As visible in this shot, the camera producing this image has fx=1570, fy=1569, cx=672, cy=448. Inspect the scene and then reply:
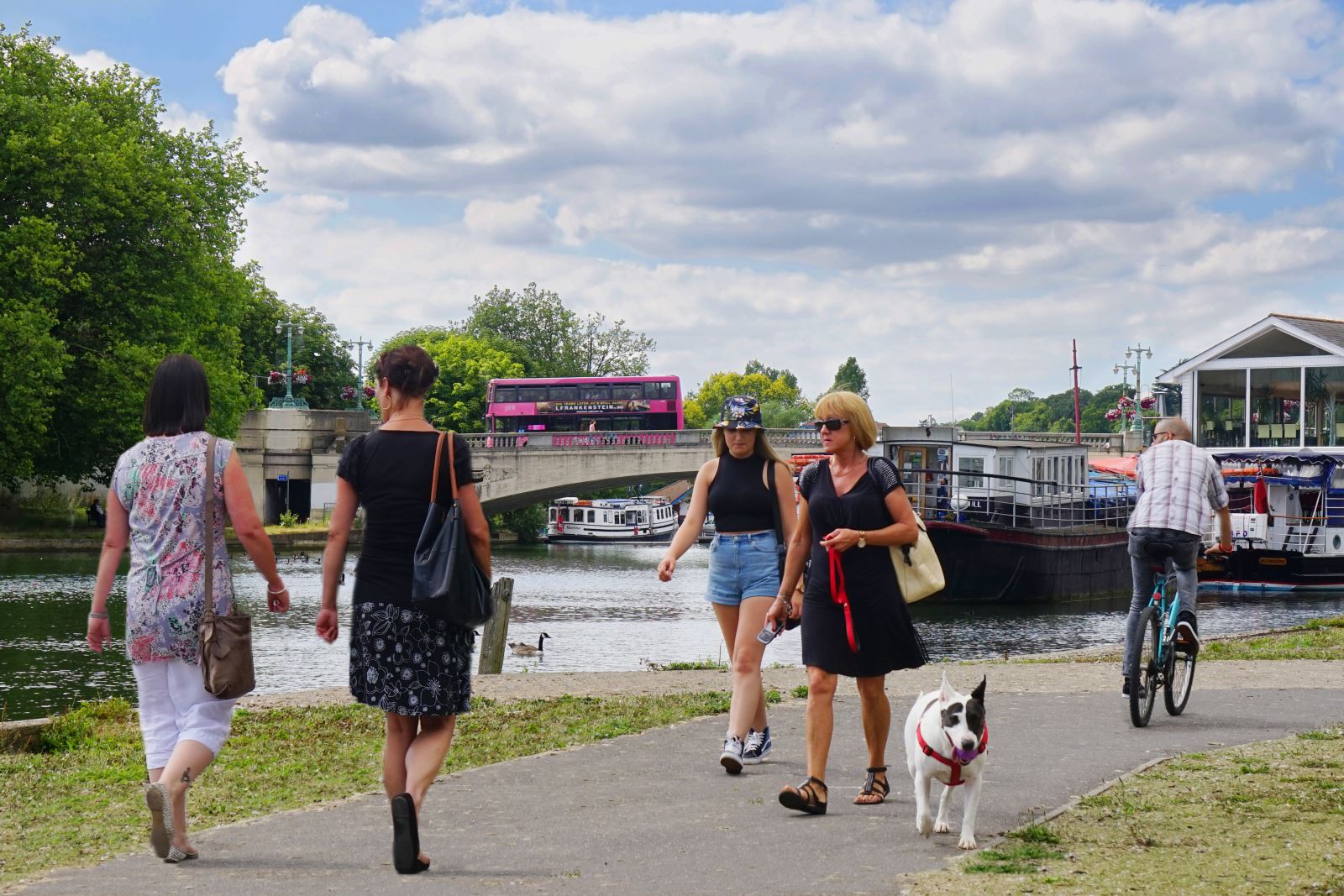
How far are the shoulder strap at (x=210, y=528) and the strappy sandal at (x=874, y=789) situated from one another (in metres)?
2.83

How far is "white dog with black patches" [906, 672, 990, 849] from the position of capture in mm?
5809

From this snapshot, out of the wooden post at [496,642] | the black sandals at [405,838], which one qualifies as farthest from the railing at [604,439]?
the black sandals at [405,838]

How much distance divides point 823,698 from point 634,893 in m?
1.62

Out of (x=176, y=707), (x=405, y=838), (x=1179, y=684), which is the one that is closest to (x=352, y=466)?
(x=176, y=707)

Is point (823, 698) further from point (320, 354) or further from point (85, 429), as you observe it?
point (320, 354)

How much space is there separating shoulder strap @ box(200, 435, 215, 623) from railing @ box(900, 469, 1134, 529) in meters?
30.2

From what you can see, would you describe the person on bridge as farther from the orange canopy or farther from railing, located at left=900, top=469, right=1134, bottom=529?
the orange canopy

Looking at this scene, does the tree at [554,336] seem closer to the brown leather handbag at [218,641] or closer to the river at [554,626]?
the river at [554,626]

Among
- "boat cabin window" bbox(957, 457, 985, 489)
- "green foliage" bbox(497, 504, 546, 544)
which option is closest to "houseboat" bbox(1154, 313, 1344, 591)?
"boat cabin window" bbox(957, 457, 985, 489)

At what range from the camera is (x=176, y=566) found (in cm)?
589

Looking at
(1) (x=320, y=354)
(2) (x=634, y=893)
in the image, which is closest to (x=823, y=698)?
(2) (x=634, y=893)

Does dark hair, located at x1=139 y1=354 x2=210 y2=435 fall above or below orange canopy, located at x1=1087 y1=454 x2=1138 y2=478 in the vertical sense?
below

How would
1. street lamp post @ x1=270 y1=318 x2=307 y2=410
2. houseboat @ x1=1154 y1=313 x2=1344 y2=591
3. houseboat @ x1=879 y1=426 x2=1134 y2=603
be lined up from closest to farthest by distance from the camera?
houseboat @ x1=879 y1=426 x2=1134 y2=603
houseboat @ x1=1154 y1=313 x2=1344 y2=591
street lamp post @ x1=270 y1=318 x2=307 y2=410

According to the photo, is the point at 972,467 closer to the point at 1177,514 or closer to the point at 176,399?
the point at 1177,514
